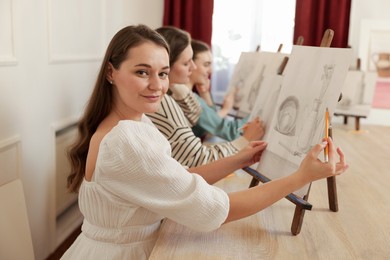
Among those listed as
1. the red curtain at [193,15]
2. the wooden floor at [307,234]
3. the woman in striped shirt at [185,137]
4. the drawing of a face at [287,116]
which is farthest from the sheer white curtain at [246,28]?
the drawing of a face at [287,116]

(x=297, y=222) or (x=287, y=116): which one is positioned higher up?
(x=287, y=116)

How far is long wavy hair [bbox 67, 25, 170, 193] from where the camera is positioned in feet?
4.65

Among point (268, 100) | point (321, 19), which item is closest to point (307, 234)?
point (268, 100)

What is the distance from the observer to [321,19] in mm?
3721

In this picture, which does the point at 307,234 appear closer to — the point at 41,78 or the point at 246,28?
the point at 41,78

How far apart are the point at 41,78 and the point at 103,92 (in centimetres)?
84

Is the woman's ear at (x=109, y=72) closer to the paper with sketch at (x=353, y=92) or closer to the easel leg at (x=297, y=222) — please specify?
the easel leg at (x=297, y=222)

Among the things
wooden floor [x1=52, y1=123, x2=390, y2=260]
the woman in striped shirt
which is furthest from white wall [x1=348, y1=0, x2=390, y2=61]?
wooden floor [x1=52, y1=123, x2=390, y2=260]

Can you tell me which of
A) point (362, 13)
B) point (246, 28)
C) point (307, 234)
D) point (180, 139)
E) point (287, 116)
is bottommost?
point (307, 234)

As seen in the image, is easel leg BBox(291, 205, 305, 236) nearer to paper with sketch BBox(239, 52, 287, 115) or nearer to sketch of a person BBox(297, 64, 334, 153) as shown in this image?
sketch of a person BBox(297, 64, 334, 153)

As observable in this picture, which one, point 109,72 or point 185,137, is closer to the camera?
point 109,72

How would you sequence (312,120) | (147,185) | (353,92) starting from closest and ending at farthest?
(147,185) → (312,120) → (353,92)

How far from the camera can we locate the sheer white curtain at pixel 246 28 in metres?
3.85

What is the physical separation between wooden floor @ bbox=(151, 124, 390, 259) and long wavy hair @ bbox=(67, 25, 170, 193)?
1.17 feet
